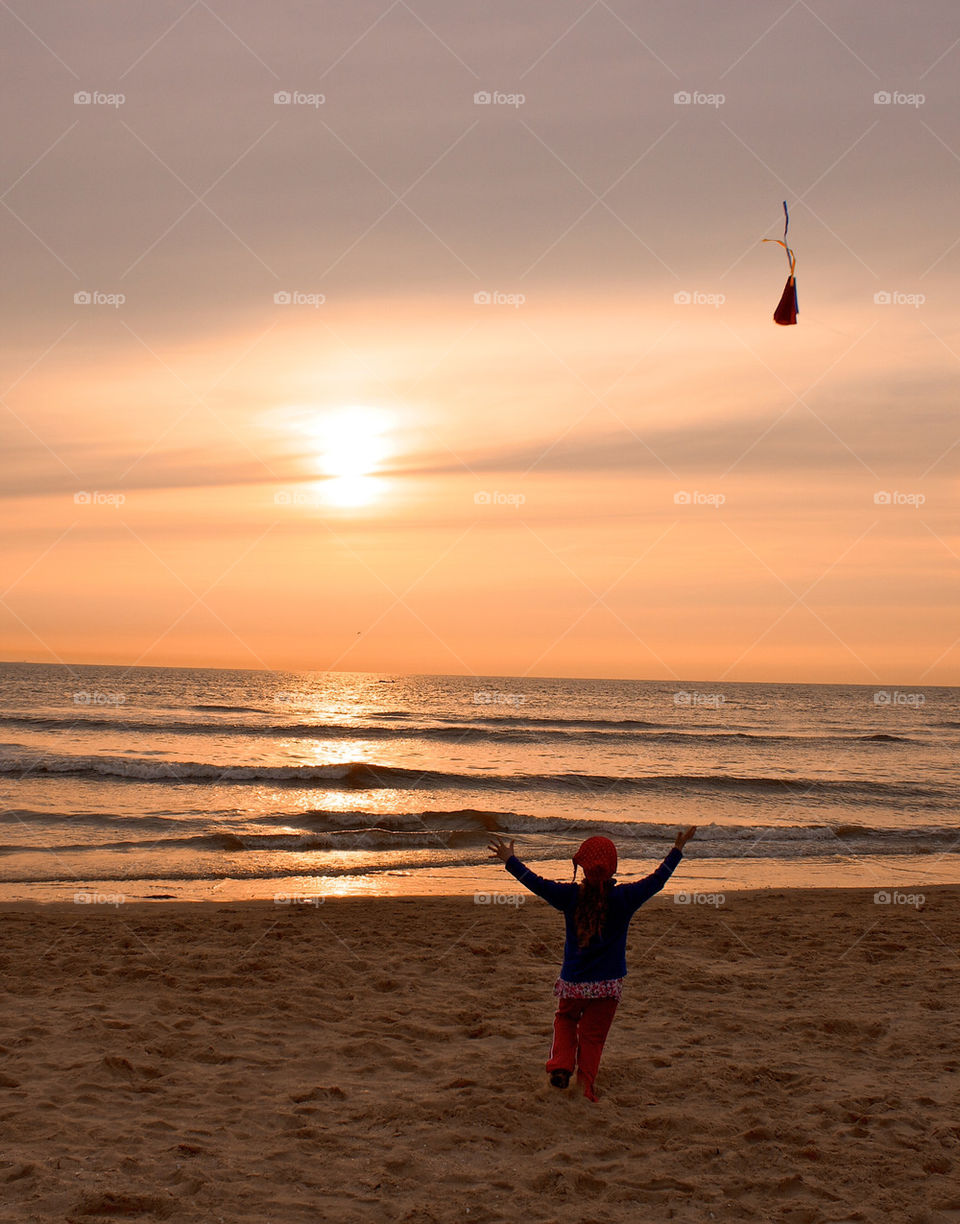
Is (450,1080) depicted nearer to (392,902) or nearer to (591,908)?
(591,908)

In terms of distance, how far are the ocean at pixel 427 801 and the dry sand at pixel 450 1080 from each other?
337cm

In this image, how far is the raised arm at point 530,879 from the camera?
5.12 m

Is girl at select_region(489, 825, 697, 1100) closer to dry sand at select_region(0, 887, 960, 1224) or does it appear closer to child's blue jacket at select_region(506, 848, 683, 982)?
child's blue jacket at select_region(506, 848, 683, 982)

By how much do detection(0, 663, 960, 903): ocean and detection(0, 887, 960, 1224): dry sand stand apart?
133 inches

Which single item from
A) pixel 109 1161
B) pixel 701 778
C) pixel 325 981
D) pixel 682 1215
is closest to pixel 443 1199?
pixel 682 1215

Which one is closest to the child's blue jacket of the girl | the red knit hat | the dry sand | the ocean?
the girl

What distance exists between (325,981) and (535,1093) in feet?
9.07

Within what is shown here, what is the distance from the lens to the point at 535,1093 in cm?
545

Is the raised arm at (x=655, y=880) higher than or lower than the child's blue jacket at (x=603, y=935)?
higher

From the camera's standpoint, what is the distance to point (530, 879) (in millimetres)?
5176

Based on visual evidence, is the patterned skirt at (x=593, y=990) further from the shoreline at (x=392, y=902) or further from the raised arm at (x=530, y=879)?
→ the shoreline at (x=392, y=902)

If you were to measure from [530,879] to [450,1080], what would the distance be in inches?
60.0

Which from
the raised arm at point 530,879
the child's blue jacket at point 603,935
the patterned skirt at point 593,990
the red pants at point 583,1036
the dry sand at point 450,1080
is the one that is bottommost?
the dry sand at point 450,1080

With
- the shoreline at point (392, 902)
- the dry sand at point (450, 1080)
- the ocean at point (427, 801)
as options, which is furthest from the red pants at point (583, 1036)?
the ocean at point (427, 801)
